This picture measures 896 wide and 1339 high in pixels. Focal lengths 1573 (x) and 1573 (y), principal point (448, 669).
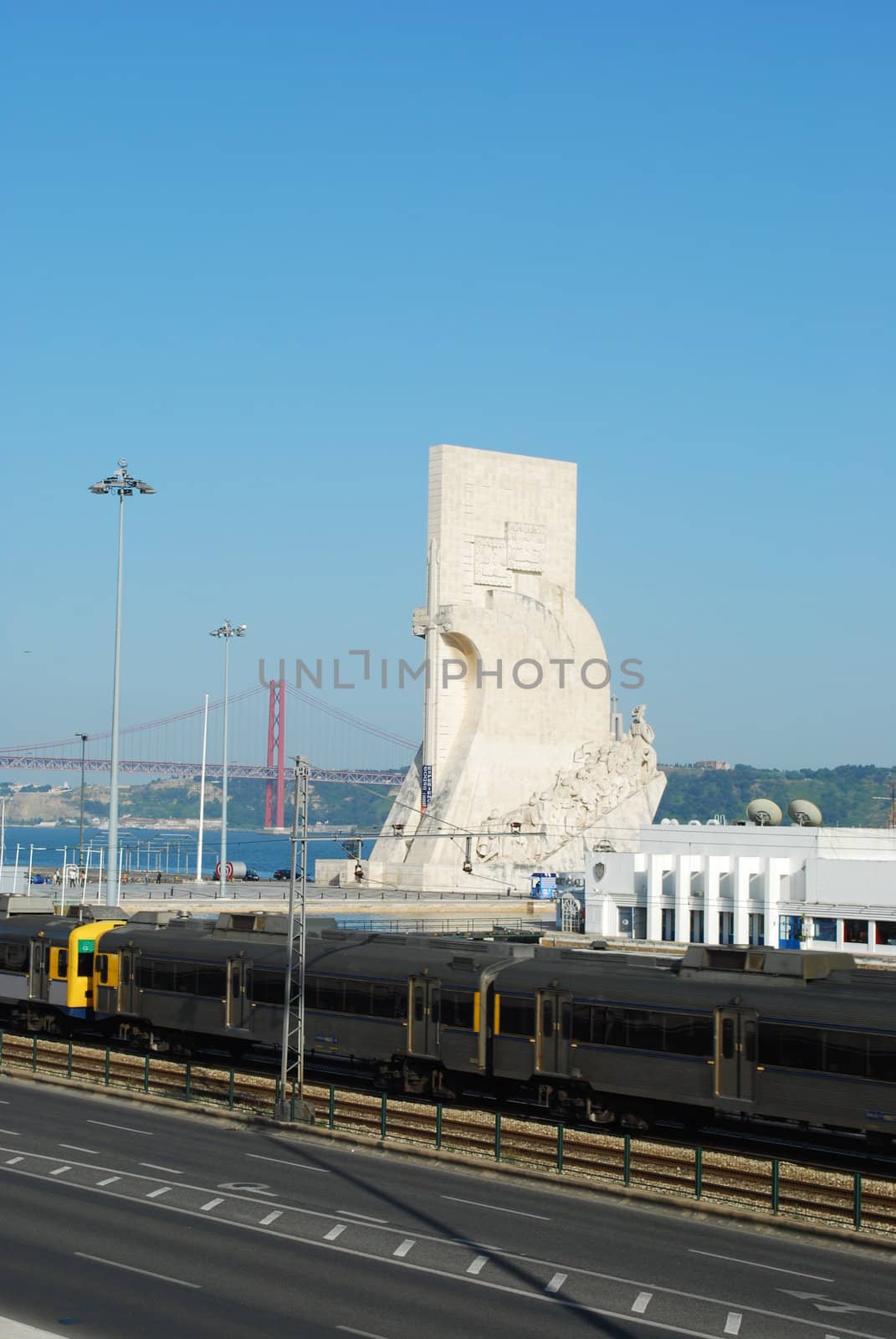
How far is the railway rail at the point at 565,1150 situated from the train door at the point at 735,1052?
3.27ft

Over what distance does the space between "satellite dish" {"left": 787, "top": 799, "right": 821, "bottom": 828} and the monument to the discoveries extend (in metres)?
16.6

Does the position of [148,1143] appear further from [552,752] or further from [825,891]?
[552,752]

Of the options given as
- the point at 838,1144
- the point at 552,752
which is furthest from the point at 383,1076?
the point at 552,752

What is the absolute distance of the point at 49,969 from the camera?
37688mm

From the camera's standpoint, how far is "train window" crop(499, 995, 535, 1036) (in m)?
28.4

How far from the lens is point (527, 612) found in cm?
9088

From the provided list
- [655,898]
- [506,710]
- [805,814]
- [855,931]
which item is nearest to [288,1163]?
[855,931]

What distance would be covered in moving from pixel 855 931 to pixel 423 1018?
1268 inches

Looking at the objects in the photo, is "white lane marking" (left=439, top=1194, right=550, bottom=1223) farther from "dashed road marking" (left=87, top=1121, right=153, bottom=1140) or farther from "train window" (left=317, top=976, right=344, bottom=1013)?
"train window" (left=317, top=976, right=344, bottom=1013)

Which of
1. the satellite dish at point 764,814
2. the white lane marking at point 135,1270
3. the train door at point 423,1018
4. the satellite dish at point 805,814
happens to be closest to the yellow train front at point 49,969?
the train door at point 423,1018

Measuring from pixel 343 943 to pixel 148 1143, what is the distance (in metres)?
8.35

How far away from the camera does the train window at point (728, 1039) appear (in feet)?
84.4

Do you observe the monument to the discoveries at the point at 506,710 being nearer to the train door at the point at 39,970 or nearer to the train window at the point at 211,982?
the train door at the point at 39,970

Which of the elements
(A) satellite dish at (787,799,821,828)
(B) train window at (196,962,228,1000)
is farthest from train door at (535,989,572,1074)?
(A) satellite dish at (787,799,821,828)
